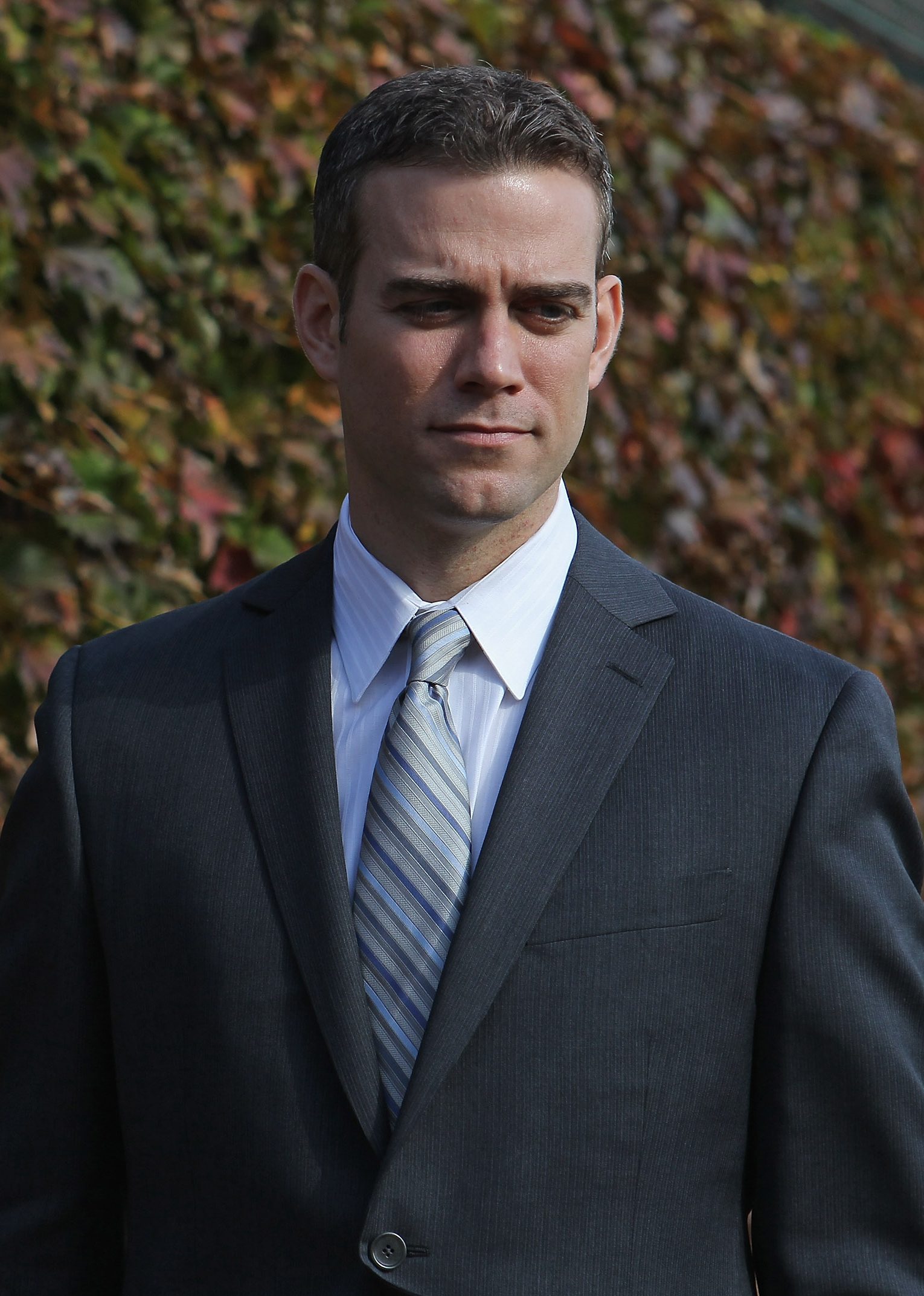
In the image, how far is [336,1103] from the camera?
5.76 feet

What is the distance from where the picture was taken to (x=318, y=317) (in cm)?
210

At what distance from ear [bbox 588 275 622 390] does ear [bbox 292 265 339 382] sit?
0.35 m

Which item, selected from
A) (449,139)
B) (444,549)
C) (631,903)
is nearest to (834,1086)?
(631,903)

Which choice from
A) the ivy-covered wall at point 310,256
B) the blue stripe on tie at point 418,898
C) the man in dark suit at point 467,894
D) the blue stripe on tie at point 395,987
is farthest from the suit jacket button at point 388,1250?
the ivy-covered wall at point 310,256

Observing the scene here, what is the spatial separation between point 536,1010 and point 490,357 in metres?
0.77

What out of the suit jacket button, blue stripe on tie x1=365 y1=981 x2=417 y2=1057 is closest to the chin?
blue stripe on tie x1=365 y1=981 x2=417 y2=1057

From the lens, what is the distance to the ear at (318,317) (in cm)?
206

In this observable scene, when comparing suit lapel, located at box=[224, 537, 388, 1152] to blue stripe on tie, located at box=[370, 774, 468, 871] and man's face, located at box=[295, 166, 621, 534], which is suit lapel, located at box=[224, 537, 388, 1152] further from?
man's face, located at box=[295, 166, 621, 534]

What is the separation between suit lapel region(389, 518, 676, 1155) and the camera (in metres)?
1.72

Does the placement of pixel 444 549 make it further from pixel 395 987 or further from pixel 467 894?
pixel 395 987

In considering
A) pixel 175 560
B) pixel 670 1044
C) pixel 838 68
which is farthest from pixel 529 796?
pixel 838 68

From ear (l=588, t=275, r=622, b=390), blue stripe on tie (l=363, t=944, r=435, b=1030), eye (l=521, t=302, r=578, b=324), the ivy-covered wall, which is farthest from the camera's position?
the ivy-covered wall

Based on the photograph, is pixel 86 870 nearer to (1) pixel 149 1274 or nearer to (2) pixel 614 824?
(1) pixel 149 1274

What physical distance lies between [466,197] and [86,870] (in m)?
0.97
